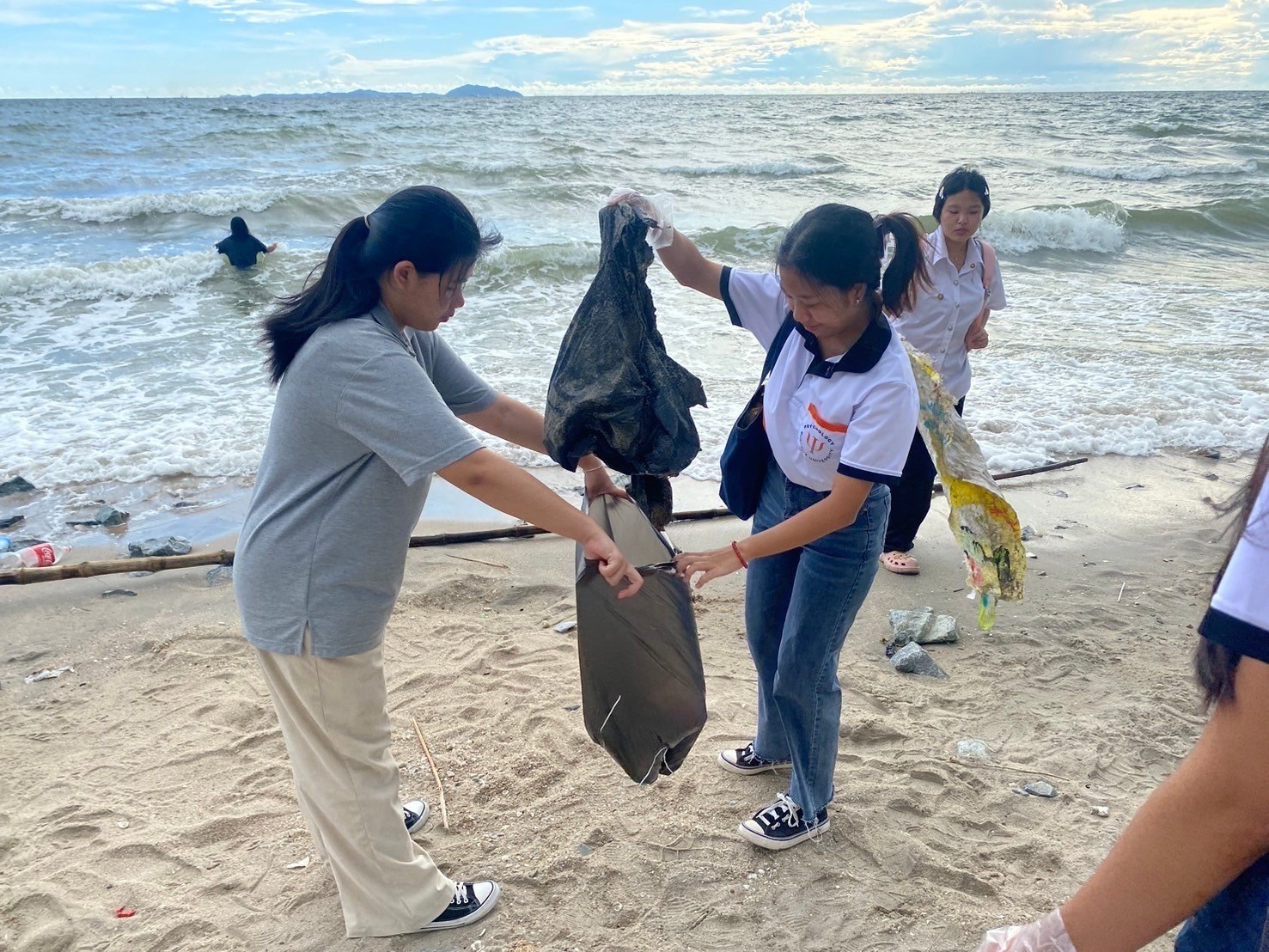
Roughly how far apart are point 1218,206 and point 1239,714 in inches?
770

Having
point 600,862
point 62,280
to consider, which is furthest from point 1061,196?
point 600,862

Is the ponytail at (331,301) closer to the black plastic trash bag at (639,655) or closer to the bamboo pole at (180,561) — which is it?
the black plastic trash bag at (639,655)

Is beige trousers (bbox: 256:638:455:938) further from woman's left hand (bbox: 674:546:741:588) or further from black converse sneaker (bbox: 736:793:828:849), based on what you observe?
black converse sneaker (bbox: 736:793:828:849)

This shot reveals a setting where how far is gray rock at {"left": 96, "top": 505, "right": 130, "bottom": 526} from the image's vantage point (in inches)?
209

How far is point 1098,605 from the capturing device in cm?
442

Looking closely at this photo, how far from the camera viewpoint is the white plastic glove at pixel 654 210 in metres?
2.38

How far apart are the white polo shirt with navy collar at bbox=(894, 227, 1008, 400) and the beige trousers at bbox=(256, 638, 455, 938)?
10.4 ft

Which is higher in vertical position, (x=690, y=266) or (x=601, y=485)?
(x=690, y=266)

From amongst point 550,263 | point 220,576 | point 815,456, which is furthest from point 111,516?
point 550,263

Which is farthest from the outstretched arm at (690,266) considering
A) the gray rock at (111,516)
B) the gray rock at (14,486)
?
the gray rock at (14,486)

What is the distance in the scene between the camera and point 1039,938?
1236mm

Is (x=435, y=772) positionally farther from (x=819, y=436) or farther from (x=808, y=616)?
(x=819, y=436)

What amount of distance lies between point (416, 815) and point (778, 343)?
6.34 ft

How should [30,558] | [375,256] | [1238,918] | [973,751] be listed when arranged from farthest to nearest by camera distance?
[30,558]
[973,751]
[375,256]
[1238,918]
